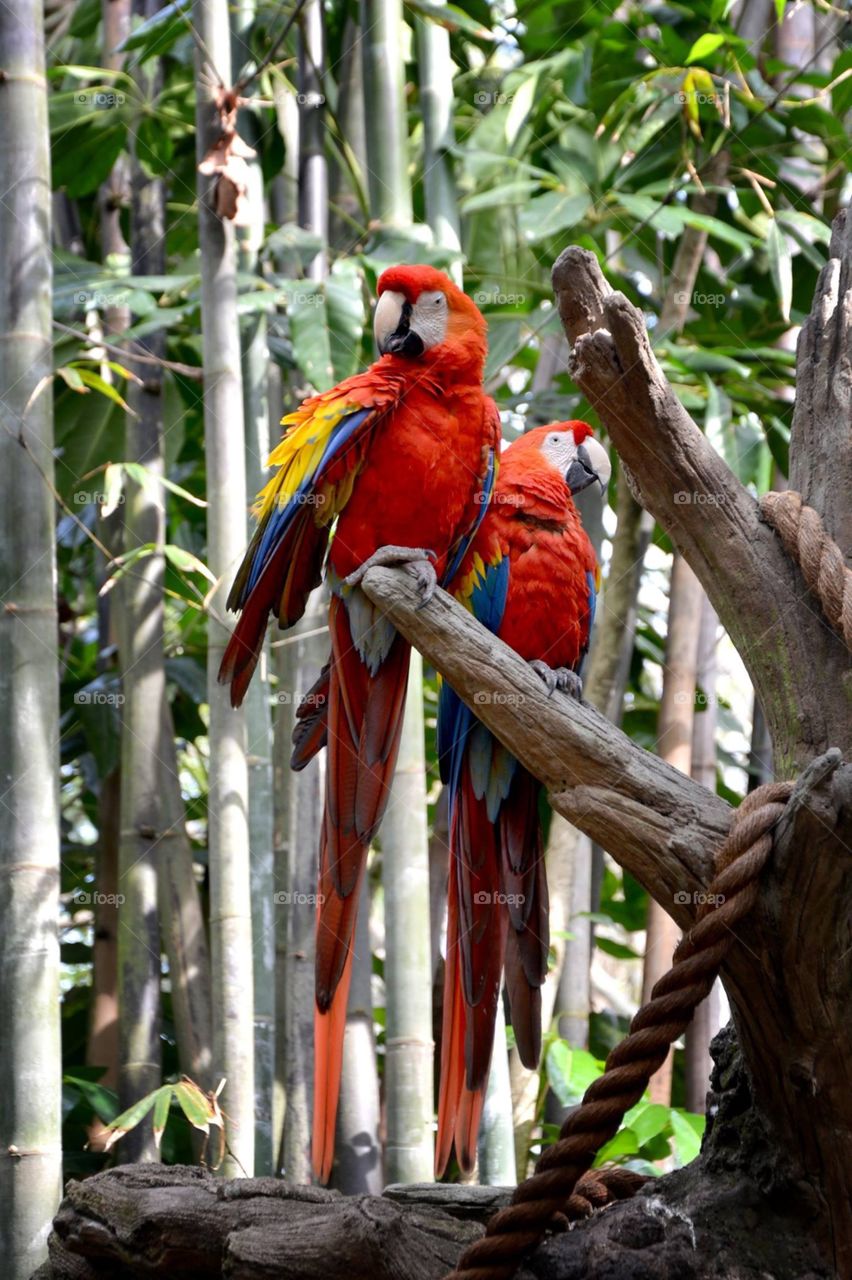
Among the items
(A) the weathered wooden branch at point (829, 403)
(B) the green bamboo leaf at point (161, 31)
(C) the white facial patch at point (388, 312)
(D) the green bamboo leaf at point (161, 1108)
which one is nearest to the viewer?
(A) the weathered wooden branch at point (829, 403)

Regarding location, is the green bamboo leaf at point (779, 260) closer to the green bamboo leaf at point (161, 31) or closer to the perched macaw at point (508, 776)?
the perched macaw at point (508, 776)

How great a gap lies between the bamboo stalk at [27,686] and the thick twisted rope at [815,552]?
972 mm

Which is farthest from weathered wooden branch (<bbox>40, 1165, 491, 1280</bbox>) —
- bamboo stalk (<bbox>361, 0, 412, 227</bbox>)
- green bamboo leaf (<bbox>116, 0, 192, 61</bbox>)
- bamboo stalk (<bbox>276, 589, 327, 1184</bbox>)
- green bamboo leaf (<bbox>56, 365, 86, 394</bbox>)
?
green bamboo leaf (<bbox>116, 0, 192, 61</bbox>)

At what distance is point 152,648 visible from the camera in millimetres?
2137

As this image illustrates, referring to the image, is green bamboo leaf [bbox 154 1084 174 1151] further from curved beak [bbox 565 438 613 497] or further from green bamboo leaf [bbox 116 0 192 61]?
green bamboo leaf [bbox 116 0 192 61]

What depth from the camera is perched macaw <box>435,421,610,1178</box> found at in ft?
4.56

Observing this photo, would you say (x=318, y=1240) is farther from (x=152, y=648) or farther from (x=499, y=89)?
(x=499, y=89)

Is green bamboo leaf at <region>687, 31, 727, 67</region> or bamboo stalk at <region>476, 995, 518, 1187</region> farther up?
green bamboo leaf at <region>687, 31, 727, 67</region>

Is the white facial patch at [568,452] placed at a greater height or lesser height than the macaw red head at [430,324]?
lesser

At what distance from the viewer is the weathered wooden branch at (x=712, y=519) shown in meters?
1.18

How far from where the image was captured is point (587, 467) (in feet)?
6.04

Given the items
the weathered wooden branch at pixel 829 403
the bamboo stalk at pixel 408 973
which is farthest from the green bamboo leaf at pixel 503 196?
the weathered wooden branch at pixel 829 403

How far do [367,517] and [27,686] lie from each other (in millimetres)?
530

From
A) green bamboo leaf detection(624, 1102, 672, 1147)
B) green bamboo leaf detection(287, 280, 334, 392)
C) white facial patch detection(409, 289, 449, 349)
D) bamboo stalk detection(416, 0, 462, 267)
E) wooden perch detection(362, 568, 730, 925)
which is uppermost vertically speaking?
bamboo stalk detection(416, 0, 462, 267)
